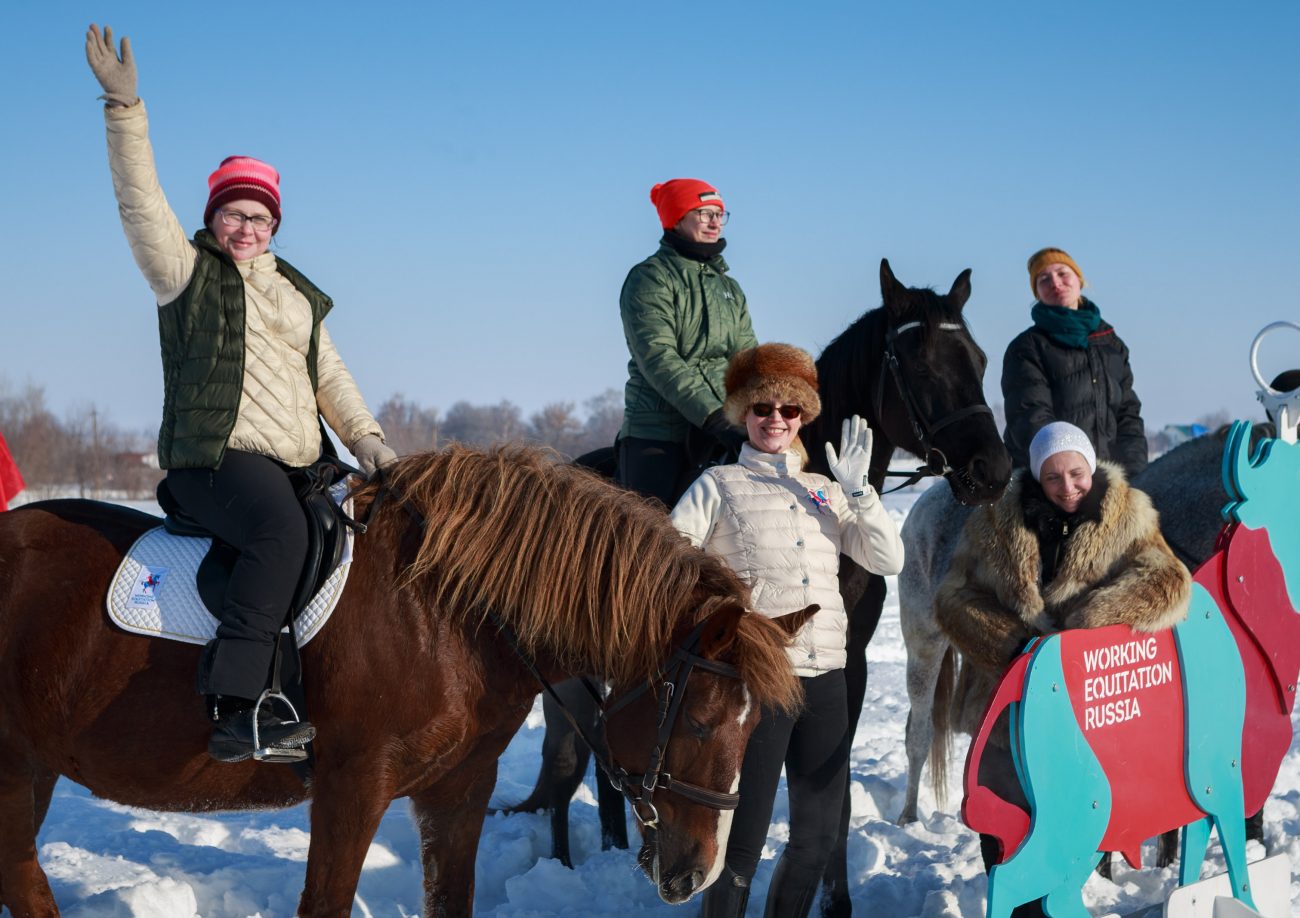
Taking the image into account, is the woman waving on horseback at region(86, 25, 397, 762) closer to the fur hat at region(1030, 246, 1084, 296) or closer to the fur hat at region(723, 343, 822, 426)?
the fur hat at region(723, 343, 822, 426)

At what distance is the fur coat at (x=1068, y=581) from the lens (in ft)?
12.6

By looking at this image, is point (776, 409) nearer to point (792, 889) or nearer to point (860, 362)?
point (860, 362)

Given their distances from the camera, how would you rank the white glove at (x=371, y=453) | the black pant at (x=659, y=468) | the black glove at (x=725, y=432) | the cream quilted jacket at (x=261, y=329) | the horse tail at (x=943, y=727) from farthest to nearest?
the horse tail at (x=943, y=727), the black pant at (x=659, y=468), the black glove at (x=725, y=432), the white glove at (x=371, y=453), the cream quilted jacket at (x=261, y=329)

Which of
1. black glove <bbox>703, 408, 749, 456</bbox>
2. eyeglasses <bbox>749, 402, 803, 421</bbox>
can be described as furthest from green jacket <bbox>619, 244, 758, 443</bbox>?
eyeglasses <bbox>749, 402, 803, 421</bbox>

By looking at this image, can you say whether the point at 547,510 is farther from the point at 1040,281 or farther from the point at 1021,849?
the point at 1040,281

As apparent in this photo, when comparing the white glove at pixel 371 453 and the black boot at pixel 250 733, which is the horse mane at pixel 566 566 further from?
the black boot at pixel 250 733

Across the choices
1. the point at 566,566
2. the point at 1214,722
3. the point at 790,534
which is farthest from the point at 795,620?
the point at 1214,722

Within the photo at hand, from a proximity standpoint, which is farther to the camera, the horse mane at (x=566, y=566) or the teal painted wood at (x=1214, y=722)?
the teal painted wood at (x=1214, y=722)

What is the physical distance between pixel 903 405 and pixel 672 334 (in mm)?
1028

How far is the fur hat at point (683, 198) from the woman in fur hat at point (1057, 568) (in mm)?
1781

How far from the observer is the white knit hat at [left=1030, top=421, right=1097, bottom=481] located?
3.92 meters

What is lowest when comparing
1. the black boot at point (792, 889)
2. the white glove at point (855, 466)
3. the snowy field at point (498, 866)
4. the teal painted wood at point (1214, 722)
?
the snowy field at point (498, 866)

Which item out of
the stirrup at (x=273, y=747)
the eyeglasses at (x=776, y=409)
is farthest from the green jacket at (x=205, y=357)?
the eyeglasses at (x=776, y=409)

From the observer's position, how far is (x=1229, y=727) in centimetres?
423
